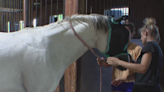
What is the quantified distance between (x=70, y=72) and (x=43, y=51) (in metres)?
1.31

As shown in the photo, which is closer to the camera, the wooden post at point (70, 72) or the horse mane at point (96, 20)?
the horse mane at point (96, 20)

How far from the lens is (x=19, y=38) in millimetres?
1155

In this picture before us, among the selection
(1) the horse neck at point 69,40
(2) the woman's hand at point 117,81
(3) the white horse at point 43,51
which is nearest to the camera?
(3) the white horse at point 43,51

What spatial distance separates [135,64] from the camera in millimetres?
1315

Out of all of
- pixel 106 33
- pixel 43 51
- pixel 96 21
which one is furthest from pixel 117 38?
pixel 43 51

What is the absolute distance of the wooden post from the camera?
2316 millimetres

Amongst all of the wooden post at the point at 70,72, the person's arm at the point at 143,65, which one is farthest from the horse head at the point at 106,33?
the wooden post at the point at 70,72

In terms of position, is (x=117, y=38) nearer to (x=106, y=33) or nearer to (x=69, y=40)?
(x=106, y=33)

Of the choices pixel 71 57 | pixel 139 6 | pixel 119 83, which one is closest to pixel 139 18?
pixel 139 6

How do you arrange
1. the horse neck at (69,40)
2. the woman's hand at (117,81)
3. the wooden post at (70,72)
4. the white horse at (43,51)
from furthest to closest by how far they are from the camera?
1. the wooden post at (70,72)
2. the woman's hand at (117,81)
3. the horse neck at (69,40)
4. the white horse at (43,51)

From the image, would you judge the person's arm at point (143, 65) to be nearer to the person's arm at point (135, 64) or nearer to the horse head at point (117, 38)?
the person's arm at point (135, 64)

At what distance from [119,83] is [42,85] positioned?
2.94ft

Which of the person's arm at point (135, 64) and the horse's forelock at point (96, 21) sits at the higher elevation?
the horse's forelock at point (96, 21)

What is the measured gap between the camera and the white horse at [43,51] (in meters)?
1.07
